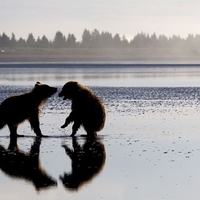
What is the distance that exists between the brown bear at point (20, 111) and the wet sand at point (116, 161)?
10.5 inches

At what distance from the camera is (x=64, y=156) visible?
11.7 metres

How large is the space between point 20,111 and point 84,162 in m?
3.78

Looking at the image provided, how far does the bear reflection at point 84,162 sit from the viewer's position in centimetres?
963

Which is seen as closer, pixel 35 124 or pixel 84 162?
pixel 84 162

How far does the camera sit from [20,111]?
14625mm

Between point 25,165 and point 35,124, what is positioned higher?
point 35,124

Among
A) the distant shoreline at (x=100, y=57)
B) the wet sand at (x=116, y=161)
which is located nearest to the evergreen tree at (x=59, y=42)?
the distant shoreline at (x=100, y=57)

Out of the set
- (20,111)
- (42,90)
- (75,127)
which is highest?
(42,90)

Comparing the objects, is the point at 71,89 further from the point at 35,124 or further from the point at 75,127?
the point at 35,124

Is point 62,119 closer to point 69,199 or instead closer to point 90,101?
point 90,101

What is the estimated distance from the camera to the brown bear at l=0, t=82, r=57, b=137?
14.5m

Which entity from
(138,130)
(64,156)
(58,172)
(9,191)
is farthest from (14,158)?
(138,130)

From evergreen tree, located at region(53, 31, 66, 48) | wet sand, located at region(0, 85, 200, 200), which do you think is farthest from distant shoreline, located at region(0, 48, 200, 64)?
wet sand, located at region(0, 85, 200, 200)

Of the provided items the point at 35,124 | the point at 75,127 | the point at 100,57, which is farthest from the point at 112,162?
the point at 100,57
